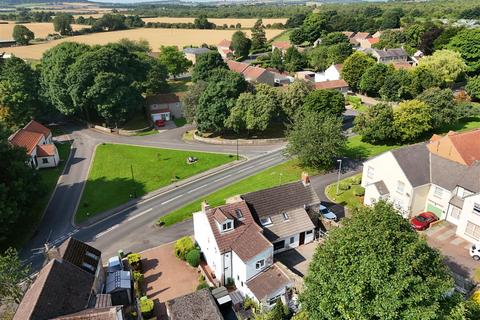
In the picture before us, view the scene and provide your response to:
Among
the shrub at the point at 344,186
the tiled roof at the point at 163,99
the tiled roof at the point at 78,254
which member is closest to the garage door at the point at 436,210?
the shrub at the point at 344,186

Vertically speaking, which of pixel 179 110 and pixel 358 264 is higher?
pixel 358 264

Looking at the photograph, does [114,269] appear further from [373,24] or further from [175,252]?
[373,24]

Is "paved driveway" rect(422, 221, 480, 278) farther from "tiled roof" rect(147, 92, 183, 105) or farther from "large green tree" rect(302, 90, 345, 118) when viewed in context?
"tiled roof" rect(147, 92, 183, 105)

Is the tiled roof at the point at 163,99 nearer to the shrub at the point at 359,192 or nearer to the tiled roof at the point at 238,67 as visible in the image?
the tiled roof at the point at 238,67

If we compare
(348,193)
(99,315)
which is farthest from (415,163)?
(99,315)

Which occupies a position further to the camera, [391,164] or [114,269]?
[391,164]

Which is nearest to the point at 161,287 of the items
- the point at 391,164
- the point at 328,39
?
the point at 391,164
